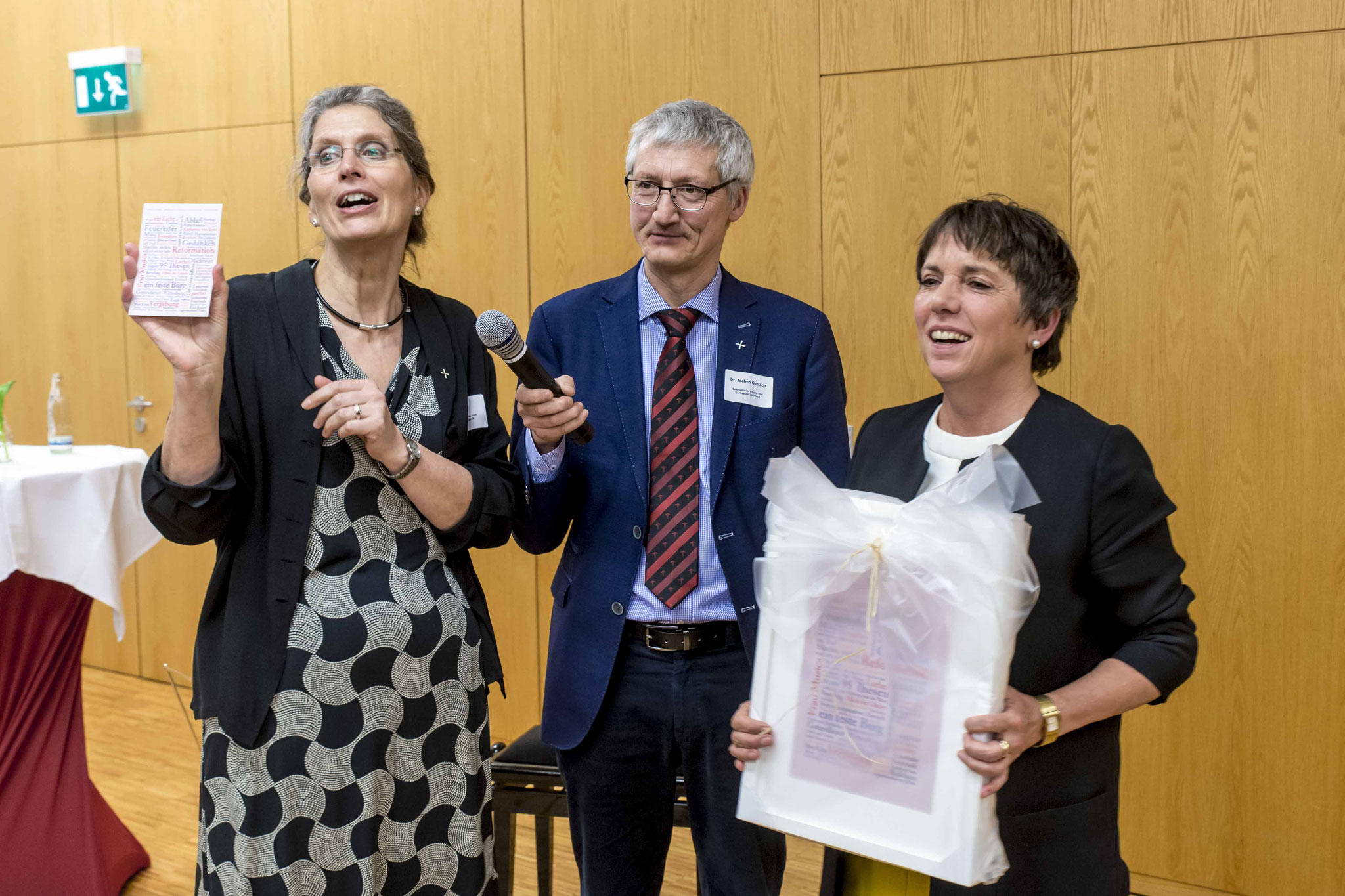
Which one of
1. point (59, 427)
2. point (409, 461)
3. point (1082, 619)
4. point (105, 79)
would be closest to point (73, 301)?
point (105, 79)

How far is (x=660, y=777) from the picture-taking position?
1826 millimetres

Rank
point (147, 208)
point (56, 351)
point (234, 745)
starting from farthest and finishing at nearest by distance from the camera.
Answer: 1. point (56, 351)
2. point (234, 745)
3. point (147, 208)

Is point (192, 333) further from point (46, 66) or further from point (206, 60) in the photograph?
point (46, 66)

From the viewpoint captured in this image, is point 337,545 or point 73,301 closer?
point 337,545

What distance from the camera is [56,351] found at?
507 cm

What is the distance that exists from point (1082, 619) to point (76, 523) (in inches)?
102

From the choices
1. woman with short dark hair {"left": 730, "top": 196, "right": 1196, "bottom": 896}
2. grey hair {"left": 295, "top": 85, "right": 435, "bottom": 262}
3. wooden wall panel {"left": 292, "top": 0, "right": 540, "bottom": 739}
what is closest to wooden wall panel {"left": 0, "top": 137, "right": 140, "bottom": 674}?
wooden wall panel {"left": 292, "top": 0, "right": 540, "bottom": 739}

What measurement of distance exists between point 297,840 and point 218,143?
3818 millimetres

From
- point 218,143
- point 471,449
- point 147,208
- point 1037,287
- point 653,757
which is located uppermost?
point 218,143

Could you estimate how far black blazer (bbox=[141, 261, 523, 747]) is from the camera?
5.02 ft

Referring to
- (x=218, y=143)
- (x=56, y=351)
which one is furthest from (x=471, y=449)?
(x=56, y=351)

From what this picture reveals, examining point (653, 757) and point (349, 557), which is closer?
point (349, 557)

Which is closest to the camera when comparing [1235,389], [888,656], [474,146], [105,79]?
[888,656]

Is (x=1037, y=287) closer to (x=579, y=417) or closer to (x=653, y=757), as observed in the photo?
(x=579, y=417)
